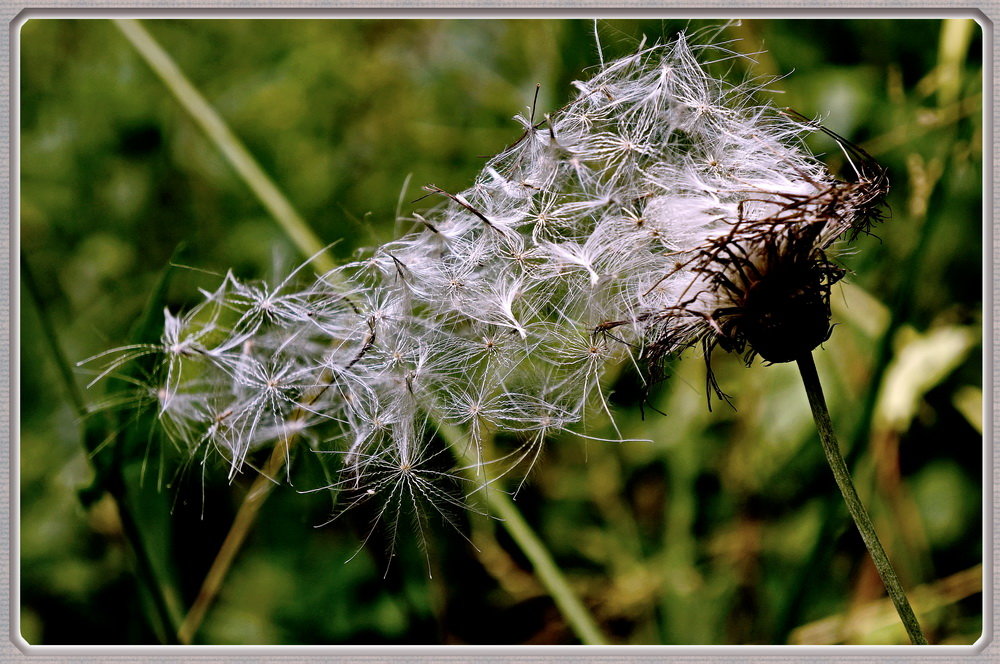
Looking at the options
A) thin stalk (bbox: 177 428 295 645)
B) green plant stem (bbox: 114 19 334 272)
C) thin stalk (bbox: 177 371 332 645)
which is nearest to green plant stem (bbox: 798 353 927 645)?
green plant stem (bbox: 114 19 334 272)

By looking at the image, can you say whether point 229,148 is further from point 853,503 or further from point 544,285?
point 853,503

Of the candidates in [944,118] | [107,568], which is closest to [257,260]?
[107,568]

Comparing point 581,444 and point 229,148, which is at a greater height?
point 229,148

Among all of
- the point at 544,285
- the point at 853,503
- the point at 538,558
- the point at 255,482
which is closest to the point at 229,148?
the point at 255,482

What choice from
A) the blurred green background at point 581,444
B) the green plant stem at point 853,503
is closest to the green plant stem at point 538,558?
the blurred green background at point 581,444

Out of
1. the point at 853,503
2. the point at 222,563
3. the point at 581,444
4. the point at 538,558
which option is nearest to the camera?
the point at 853,503
